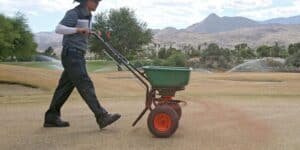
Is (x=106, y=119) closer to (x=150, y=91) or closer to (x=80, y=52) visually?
(x=150, y=91)

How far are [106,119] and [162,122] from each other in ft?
→ 2.59

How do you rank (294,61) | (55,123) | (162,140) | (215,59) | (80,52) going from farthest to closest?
(215,59) → (294,61) → (55,123) → (80,52) → (162,140)

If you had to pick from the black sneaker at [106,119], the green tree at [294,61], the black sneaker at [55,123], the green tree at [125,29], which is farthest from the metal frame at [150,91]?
the green tree at [125,29]

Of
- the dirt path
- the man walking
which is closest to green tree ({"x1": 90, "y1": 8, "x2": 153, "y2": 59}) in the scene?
the dirt path

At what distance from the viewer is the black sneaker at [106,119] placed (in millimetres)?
8188

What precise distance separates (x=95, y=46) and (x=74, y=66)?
52838 millimetres

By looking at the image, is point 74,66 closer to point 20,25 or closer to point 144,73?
point 144,73

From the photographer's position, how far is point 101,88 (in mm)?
17094

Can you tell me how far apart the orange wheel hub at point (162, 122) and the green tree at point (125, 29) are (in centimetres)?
5820

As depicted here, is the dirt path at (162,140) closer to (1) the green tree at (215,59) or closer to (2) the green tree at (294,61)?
(2) the green tree at (294,61)

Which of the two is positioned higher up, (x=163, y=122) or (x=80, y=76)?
(x=80, y=76)

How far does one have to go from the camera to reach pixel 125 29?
6738 cm

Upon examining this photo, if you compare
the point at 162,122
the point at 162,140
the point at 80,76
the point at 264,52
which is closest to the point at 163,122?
the point at 162,122

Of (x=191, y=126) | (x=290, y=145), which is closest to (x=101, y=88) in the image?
(x=191, y=126)
